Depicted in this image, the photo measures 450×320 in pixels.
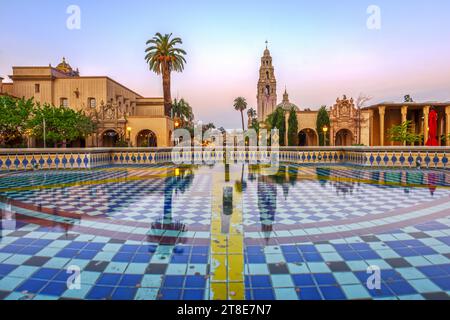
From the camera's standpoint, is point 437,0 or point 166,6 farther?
point 166,6

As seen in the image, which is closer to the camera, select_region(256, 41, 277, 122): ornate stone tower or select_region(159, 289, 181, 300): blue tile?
select_region(159, 289, 181, 300): blue tile

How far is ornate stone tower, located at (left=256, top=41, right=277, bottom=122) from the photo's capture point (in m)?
84.0

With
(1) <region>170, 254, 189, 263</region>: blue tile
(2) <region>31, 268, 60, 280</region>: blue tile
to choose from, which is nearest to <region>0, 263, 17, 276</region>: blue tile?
(2) <region>31, 268, 60, 280</region>: blue tile

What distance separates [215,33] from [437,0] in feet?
40.9

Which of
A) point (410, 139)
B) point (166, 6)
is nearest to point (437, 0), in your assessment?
point (166, 6)

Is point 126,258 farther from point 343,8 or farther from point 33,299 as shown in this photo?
point 343,8

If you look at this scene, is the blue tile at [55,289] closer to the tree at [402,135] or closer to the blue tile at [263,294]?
the blue tile at [263,294]

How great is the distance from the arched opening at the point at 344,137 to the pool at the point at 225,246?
3099 cm

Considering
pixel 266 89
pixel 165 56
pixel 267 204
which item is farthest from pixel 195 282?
pixel 266 89

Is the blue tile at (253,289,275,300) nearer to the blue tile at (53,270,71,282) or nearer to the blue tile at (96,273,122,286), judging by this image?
the blue tile at (96,273,122,286)

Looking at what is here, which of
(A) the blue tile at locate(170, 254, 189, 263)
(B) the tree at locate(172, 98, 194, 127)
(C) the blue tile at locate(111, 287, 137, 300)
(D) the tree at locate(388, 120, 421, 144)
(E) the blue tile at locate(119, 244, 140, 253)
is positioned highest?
(B) the tree at locate(172, 98, 194, 127)

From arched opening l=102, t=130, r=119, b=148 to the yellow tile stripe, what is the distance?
104 feet

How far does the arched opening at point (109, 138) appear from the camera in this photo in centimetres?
3572
